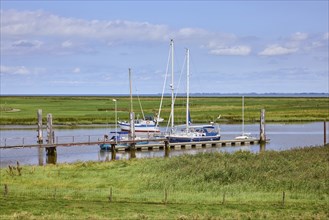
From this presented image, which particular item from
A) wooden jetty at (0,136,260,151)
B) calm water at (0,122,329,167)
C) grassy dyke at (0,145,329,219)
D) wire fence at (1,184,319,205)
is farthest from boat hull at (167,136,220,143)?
wire fence at (1,184,319,205)

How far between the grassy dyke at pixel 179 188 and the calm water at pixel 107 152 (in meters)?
13.3

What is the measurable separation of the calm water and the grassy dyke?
43.5ft

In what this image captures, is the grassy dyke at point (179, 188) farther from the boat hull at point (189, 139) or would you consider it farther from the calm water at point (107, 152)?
the boat hull at point (189, 139)

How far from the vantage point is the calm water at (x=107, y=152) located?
6056 cm

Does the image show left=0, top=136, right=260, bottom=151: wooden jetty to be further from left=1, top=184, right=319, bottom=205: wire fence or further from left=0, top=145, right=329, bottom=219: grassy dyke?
left=1, top=184, right=319, bottom=205: wire fence

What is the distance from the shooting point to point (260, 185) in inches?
1406

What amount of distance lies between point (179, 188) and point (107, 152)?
31486mm

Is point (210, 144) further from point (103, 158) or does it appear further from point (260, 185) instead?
point (260, 185)

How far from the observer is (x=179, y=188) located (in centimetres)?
3672

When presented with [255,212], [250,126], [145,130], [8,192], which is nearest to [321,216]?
[255,212]

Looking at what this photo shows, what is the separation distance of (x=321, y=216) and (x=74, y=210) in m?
12.7

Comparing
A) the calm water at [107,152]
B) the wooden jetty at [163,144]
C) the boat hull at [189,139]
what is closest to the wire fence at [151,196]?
the calm water at [107,152]

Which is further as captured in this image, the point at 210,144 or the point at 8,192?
the point at 210,144

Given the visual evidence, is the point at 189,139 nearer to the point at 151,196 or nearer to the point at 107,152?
the point at 107,152
